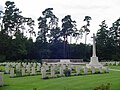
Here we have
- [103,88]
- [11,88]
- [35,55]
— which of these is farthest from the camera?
[35,55]

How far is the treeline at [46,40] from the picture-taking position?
192ft

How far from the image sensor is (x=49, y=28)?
249 feet

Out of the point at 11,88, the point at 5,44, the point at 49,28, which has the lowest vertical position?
the point at 11,88

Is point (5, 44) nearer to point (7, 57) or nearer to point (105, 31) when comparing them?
point (7, 57)

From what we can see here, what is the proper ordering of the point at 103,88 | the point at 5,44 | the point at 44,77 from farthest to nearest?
the point at 5,44 → the point at 44,77 → the point at 103,88

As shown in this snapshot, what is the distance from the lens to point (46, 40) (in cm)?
7162

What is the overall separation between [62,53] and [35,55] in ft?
28.5

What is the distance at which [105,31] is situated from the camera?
72.2 metres

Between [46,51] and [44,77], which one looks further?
[46,51]

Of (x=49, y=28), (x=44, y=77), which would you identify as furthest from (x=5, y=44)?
(x=44, y=77)

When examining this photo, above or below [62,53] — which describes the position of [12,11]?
above

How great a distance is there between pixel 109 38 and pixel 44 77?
2027 inches

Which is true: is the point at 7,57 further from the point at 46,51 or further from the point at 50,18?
the point at 50,18

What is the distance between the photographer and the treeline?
58.5 meters
